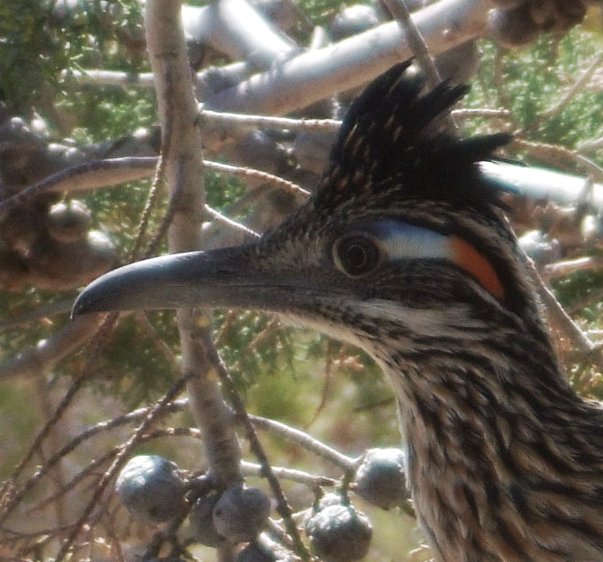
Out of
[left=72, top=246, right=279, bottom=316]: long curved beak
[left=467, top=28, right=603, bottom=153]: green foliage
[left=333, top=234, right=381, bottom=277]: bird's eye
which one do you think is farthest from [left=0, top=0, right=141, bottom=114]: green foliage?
[left=467, top=28, right=603, bottom=153]: green foliage

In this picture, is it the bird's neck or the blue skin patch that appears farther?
the bird's neck

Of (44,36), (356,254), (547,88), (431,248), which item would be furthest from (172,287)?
(547,88)

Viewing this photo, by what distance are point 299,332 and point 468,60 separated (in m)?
0.88

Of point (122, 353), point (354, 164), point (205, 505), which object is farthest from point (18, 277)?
point (354, 164)

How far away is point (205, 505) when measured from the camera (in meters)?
2.29

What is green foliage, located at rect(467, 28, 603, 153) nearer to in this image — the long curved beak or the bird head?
the bird head

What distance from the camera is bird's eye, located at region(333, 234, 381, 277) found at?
2139 mm

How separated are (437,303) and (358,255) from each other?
0.16 m

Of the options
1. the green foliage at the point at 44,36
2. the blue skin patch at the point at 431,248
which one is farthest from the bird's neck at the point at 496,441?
the green foliage at the point at 44,36

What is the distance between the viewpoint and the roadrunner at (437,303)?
2.09 m

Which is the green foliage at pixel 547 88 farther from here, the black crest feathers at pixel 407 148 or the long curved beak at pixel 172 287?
the long curved beak at pixel 172 287

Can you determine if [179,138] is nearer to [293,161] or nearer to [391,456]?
[391,456]

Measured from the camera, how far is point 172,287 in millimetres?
2119

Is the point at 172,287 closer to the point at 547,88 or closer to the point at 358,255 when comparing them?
the point at 358,255
